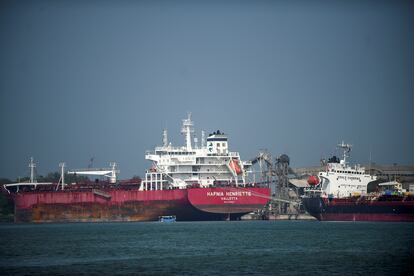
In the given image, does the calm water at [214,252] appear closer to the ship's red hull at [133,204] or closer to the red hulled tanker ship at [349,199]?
the red hulled tanker ship at [349,199]

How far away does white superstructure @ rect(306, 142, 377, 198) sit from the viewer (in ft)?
252

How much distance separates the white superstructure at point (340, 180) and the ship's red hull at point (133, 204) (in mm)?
5836

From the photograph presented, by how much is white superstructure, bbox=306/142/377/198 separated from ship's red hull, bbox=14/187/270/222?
5.84 meters

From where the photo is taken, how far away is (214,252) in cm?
4322

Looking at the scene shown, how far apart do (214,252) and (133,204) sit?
35.1m

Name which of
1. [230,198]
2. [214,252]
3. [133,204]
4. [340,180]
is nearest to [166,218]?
[133,204]

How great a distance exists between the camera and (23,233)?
62438 mm

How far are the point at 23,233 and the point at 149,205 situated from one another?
16.6 meters

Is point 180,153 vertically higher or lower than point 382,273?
higher

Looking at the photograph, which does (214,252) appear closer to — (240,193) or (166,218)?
(240,193)

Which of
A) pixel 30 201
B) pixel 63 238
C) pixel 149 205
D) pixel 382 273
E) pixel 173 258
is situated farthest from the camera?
pixel 30 201

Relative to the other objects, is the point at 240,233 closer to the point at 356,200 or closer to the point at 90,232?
the point at 90,232

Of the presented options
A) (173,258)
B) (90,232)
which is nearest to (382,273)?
(173,258)

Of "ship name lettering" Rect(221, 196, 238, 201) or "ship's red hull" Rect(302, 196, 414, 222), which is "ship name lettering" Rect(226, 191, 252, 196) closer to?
"ship name lettering" Rect(221, 196, 238, 201)
